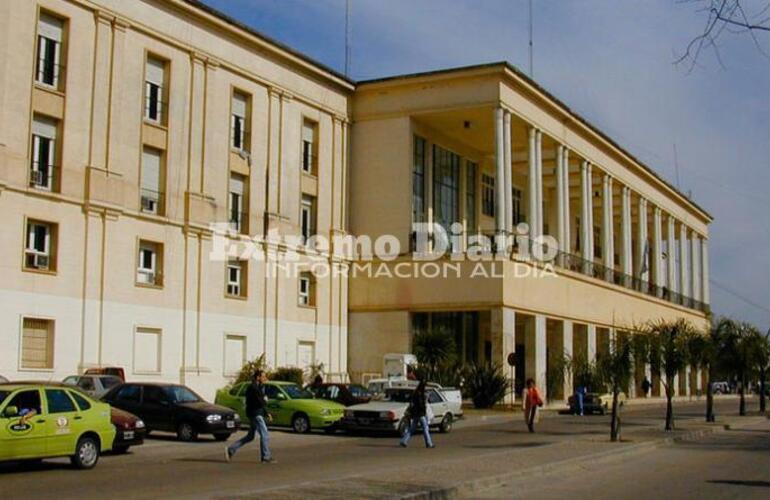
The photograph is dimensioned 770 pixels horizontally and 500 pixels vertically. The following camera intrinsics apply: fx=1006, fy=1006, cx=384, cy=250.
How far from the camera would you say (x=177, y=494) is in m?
15.0

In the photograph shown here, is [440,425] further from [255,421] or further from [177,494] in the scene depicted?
[177,494]

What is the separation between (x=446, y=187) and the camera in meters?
55.2

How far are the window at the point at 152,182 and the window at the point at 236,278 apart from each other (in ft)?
15.8

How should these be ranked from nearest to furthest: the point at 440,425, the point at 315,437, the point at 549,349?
the point at 315,437 → the point at 440,425 → the point at 549,349

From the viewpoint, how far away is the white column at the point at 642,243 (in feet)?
227

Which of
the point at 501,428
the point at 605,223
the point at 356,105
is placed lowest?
the point at 501,428

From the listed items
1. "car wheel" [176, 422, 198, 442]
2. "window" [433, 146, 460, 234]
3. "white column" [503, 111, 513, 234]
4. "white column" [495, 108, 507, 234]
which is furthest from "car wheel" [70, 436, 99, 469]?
"window" [433, 146, 460, 234]

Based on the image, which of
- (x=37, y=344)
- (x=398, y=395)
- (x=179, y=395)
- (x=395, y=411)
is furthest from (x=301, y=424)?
(x=37, y=344)

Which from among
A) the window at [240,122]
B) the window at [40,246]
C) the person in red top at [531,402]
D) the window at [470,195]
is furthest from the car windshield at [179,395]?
the window at [470,195]

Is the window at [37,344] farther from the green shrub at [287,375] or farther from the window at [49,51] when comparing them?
the green shrub at [287,375]

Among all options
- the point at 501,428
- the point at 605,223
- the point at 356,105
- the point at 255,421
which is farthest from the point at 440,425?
the point at 605,223

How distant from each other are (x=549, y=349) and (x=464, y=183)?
1049 cm

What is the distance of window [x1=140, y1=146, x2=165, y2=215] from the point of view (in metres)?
37.9

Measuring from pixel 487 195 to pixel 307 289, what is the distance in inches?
669
